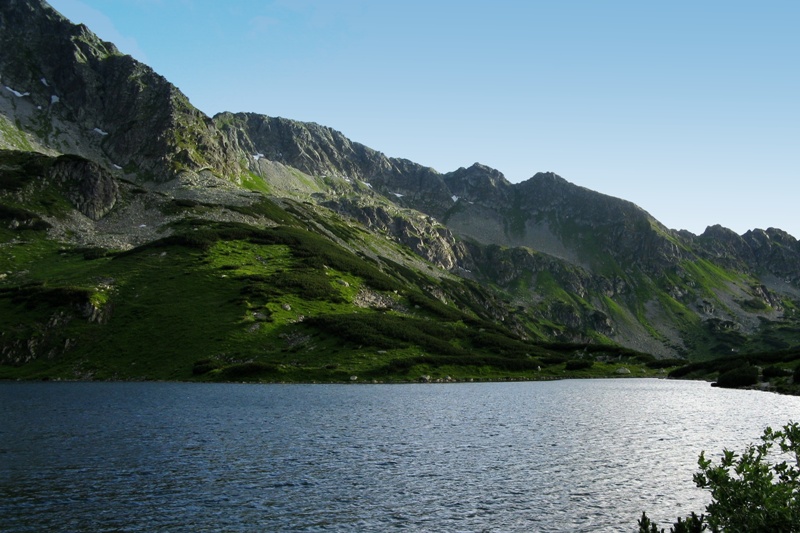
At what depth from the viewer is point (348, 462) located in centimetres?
4056

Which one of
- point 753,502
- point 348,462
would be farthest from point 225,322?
point 753,502

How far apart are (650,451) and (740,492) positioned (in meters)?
34.0

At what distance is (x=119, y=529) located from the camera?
83.8 ft

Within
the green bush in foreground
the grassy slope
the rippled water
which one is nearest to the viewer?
the green bush in foreground

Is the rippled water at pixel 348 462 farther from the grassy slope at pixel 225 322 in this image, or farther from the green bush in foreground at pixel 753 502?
the grassy slope at pixel 225 322

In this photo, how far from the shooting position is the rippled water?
28344mm

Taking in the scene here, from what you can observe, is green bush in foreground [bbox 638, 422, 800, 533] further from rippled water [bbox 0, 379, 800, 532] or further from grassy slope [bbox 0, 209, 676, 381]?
grassy slope [bbox 0, 209, 676, 381]

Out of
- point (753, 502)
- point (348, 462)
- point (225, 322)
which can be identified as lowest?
point (348, 462)

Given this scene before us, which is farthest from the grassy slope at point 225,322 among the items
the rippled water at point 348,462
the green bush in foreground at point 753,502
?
the green bush in foreground at point 753,502

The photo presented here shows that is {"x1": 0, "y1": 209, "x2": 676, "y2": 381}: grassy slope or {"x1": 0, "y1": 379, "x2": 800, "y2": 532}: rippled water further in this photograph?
{"x1": 0, "y1": 209, "x2": 676, "y2": 381}: grassy slope

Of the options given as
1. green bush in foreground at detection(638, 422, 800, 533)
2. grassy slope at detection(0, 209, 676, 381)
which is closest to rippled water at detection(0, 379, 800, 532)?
green bush in foreground at detection(638, 422, 800, 533)

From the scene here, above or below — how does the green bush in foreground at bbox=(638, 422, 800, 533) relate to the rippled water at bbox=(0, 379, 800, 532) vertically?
above

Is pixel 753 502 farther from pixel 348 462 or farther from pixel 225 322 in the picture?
pixel 225 322

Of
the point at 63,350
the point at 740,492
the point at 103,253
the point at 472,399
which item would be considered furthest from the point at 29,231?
the point at 740,492
